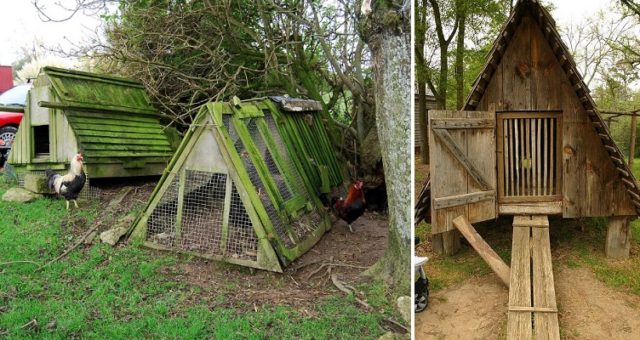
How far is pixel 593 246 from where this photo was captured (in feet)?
19.2

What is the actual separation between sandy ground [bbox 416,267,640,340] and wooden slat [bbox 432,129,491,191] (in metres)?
0.93

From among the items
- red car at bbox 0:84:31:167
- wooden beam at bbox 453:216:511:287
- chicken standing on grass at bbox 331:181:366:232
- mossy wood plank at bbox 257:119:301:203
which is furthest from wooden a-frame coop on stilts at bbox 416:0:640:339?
red car at bbox 0:84:31:167

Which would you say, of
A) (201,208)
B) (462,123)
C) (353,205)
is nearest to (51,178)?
(201,208)

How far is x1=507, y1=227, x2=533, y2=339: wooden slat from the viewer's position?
138 inches

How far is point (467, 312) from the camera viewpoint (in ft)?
13.2

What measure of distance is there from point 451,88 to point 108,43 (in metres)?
7.41

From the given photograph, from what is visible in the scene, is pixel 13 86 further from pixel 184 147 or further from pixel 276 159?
pixel 276 159

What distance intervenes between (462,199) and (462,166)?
1.02 feet

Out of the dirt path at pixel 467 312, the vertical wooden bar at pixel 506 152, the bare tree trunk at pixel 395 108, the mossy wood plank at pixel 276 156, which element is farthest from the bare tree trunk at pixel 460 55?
the bare tree trunk at pixel 395 108

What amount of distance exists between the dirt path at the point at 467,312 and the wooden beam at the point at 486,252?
18 centimetres

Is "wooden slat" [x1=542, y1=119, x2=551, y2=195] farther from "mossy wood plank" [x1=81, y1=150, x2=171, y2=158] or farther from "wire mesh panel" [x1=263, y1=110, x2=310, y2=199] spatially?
"mossy wood plank" [x1=81, y1=150, x2=171, y2=158]

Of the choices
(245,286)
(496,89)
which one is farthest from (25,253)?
(496,89)

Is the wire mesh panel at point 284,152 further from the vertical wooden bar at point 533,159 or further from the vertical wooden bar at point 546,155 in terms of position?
the vertical wooden bar at point 546,155

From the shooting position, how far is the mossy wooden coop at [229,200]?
4.48 m
